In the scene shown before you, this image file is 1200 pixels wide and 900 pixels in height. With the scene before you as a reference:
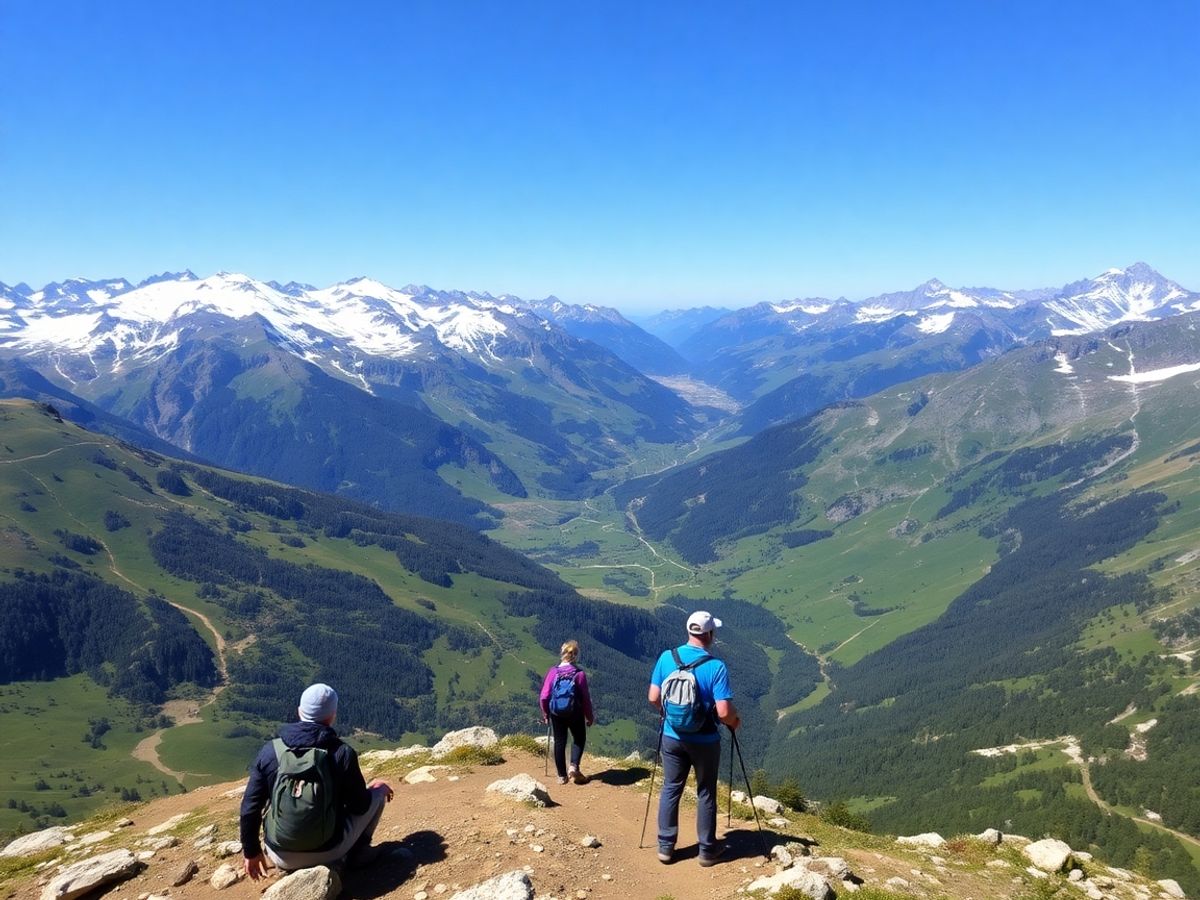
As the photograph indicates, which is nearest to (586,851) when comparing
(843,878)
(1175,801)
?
(843,878)

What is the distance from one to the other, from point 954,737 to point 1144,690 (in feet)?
143

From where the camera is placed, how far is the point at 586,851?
49.6 ft

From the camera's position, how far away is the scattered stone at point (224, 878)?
1376 cm

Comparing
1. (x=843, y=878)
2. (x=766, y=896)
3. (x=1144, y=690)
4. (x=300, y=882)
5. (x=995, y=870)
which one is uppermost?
(x=300, y=882)

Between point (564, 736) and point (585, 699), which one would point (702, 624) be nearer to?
point (585, 699)

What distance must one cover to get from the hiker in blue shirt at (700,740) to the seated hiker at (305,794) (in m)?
5.78

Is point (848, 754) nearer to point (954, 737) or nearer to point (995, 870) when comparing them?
point (954, 737)

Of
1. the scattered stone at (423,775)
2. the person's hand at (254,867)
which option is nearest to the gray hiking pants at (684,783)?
the person's hand at (254,867)

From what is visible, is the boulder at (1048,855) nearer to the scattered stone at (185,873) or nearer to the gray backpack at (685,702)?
the gray backpack at (685,702)

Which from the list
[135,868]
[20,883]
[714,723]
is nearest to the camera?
[714,723]

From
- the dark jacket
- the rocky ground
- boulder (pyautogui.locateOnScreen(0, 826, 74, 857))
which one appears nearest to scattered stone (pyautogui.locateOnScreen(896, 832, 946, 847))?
the rocky ground

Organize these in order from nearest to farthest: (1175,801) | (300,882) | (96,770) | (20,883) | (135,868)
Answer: (300,882) < (135,868) < (20,883) < (1175,801) < (96,770)

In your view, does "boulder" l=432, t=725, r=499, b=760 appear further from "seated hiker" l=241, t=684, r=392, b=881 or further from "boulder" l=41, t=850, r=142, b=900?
"seated hiker" l=241, t=684, r=392, b=881

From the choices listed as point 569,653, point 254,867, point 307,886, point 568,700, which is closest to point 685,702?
point 569,653
